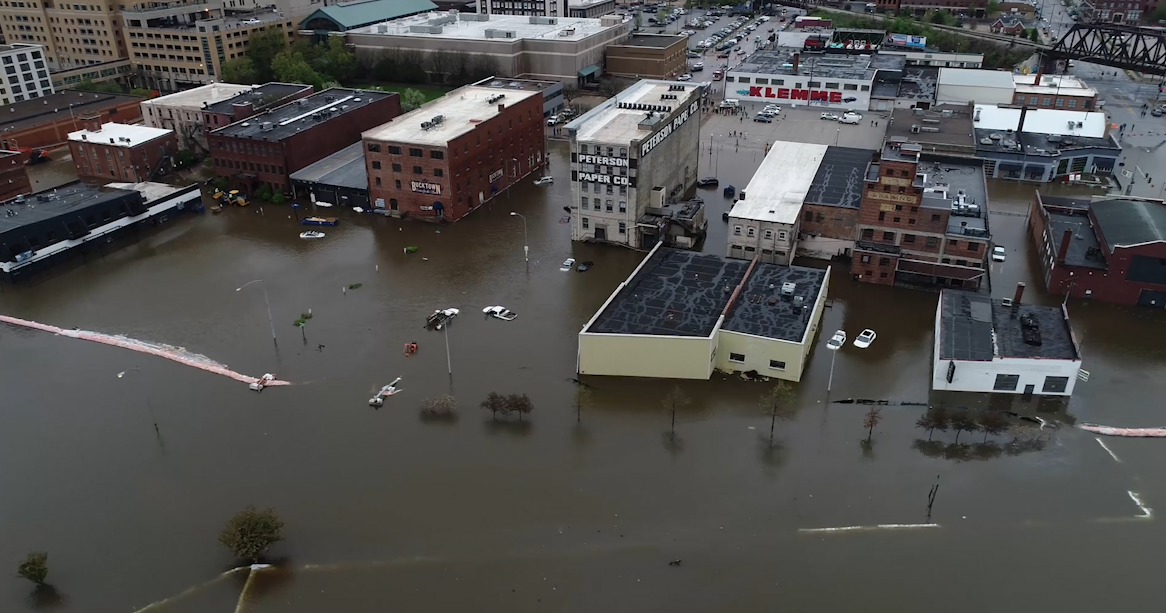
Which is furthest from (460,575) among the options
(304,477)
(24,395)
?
(24,395)

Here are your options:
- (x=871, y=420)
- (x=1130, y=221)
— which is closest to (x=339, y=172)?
(x=871, y=420)

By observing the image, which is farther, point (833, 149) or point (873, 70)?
point (873, 70)

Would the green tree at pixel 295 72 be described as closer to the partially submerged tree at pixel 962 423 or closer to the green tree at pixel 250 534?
the green tree at pixel 250 534

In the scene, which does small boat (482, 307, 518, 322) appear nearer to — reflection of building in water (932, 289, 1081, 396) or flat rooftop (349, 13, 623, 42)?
reflection of building in water (932, 289, 1081, 396)

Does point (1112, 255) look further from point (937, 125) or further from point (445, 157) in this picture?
point (445, 157)

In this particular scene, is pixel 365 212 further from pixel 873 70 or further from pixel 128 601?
pixel 873 70

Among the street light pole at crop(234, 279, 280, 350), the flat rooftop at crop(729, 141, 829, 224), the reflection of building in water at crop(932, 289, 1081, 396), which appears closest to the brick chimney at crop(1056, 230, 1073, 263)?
the reflection of building in water at crop(932, 289, 1081, 396)
